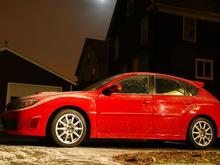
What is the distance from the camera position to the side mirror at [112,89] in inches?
301

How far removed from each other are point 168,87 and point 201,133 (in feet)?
3.92

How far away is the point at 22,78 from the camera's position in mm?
26234

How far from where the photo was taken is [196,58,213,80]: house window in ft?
79.5

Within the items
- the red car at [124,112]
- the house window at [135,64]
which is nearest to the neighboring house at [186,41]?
the house window at [135,64]

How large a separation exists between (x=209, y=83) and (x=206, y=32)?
10.7 ft

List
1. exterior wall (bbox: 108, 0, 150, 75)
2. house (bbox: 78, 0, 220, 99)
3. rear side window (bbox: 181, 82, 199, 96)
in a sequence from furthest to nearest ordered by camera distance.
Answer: exterior wall (bbox: 108, 0, 150, 75) < house (bbox: 78, 0, 220, 99) < rear side window (bbox: 181, 82, 199, 96)

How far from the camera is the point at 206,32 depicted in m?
24.9

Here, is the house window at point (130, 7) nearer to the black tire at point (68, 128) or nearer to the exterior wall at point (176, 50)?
the exterior wall at point (176, 50)

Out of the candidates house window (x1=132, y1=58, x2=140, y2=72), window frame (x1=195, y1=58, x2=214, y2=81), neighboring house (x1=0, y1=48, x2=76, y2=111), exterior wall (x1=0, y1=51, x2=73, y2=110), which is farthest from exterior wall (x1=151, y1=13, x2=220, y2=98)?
exterior wall (x1=0, y1=51, x2=73, y2=110)

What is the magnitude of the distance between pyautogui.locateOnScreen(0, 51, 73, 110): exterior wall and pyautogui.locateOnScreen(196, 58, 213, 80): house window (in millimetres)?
8741

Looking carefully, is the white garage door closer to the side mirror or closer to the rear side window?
the rear side window

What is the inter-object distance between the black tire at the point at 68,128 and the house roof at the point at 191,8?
17320mm

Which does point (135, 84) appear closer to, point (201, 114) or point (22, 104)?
point (201, 114)

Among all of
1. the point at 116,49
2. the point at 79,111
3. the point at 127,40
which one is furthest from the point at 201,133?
the point at 116,49
